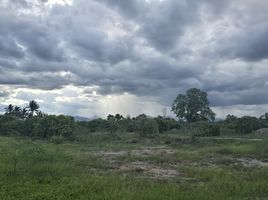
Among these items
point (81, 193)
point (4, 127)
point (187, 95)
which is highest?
point (187, 95)

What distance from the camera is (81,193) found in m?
14.7

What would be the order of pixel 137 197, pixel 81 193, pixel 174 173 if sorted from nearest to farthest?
1. pixel 137 197
2. pixel 81 193
3. pixel 174 173

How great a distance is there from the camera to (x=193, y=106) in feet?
333

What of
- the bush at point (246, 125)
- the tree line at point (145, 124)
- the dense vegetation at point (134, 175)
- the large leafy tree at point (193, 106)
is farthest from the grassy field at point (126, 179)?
the large leafy tree at point (193, 106)

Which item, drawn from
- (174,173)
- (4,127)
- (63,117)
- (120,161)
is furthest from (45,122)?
(174,173)

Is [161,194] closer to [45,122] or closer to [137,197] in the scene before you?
[137,197]

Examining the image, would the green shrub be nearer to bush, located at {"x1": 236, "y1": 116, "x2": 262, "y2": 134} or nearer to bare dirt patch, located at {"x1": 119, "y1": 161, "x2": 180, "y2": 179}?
bush, located at {"x1": 236, "y1": 116, "x2": 262, "y2": 134}

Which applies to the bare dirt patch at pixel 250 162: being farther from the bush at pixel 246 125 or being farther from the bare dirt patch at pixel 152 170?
the bush at pixel 246 125

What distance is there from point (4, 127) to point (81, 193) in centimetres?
6611

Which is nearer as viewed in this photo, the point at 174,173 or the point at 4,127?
the point at 174,173

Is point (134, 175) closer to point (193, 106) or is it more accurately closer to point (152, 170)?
point (152, 170)

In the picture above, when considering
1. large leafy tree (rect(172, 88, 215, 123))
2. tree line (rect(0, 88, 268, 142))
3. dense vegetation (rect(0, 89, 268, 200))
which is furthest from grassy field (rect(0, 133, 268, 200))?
large leafy tree (rect(172, 88, 215, 123))

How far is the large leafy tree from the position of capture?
10175cm

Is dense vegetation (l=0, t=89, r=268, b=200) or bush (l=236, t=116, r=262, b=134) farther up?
bush (l=236, t=116, r=262, b=134)
